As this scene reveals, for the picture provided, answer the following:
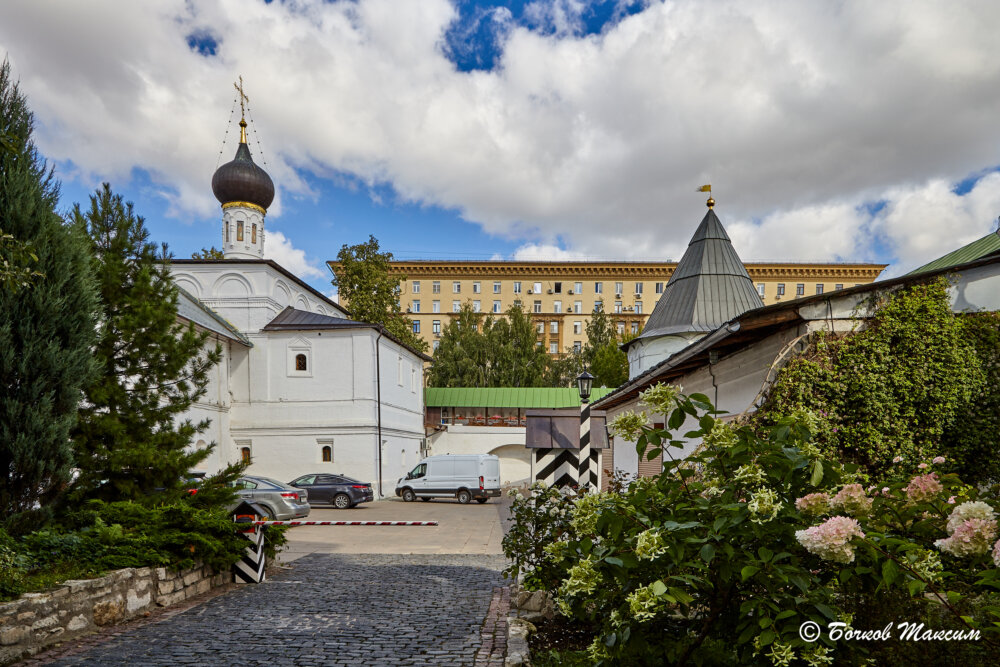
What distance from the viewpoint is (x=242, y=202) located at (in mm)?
31406

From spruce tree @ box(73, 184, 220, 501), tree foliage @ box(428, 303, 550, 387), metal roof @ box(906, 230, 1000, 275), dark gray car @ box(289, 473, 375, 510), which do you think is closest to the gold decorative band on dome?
dark gray car @ box(289, 473, 375, 510)

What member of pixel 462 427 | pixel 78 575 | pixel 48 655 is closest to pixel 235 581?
pixel 78 575

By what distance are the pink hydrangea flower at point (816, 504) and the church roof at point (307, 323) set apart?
27.6 metres

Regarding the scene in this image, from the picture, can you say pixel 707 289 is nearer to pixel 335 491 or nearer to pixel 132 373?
pixel 335 491

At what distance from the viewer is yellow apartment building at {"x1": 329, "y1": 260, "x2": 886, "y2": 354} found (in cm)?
6881

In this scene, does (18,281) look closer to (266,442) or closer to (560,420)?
(560,420)

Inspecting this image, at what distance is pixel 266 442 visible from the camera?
29.3 meters

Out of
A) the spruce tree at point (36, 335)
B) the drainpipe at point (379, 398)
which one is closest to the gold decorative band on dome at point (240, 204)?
the drainpipe at point (379, 398)

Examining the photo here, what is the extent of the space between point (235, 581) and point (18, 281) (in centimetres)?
536

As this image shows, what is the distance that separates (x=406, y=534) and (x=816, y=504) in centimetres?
1435

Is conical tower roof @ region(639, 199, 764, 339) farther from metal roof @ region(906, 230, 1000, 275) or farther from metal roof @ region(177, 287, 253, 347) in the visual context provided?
metal roof @ region(177, 287, 253, 347)

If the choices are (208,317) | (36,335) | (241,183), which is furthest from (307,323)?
(36,335)

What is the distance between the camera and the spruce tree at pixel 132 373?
792cm

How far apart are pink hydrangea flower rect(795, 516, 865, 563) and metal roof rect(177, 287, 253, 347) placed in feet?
89.0
